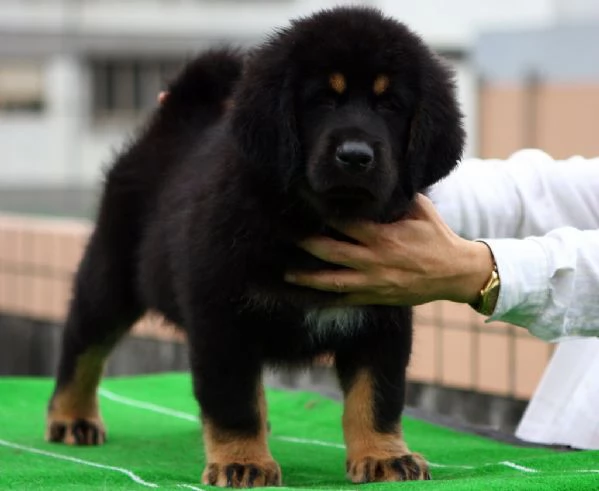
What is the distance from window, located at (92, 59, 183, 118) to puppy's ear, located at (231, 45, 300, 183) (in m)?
21.6

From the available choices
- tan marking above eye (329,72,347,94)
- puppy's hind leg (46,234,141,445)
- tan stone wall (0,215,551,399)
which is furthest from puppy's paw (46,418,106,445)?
tan marking above eye (329,72,347,94)

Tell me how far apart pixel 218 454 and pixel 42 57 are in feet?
69.2

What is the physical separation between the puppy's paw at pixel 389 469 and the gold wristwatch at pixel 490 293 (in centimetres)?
39

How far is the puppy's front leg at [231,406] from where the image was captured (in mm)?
2945

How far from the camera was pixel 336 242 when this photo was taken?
2883mm

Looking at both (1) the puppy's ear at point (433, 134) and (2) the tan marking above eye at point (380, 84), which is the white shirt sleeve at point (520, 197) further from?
(2) the tan marking above eye at point (380, 84)

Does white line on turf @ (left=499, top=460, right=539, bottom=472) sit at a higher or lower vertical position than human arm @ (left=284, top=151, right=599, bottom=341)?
lower

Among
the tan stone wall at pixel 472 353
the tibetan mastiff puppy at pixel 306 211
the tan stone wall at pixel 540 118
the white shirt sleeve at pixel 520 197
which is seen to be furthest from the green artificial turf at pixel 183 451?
the tan stone wall at pixel 540 118

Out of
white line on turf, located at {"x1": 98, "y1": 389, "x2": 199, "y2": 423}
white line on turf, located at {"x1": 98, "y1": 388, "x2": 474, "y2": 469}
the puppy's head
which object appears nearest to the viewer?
the puppy's head

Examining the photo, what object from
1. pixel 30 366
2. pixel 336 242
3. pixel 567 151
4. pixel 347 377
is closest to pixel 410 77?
pixel 336 242

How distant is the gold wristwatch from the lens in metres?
2.92

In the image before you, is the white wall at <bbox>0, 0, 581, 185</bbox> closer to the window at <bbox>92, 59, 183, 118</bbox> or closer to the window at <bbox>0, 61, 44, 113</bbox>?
the window at <bbox>0, 61, 44, 113</bbox>

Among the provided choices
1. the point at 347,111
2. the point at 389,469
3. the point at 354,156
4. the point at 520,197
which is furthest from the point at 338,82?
the point at 520,197

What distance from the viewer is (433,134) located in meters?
2.98
